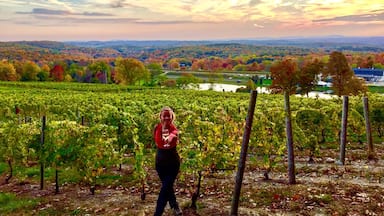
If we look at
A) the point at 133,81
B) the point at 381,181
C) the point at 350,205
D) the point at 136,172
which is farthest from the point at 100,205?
the point at 133,81

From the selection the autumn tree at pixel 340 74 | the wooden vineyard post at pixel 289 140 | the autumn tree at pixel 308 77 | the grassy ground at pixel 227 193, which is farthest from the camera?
the autumn tree at pixel 308 77

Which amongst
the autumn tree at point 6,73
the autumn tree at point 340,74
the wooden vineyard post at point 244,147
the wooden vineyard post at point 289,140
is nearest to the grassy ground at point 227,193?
the wooden vineyard post at point 289,140

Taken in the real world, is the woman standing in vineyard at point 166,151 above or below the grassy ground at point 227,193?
above

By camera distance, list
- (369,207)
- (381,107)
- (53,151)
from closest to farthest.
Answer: (369,207) < (53,151) < (381,107)

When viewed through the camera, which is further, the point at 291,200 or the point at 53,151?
the point at 53,151

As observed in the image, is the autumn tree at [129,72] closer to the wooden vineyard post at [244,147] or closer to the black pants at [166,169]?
the wooden vineyard post at [244,147]

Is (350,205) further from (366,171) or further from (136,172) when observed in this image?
(136,172)

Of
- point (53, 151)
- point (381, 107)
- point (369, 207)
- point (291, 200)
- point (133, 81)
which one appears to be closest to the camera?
point (369, 207)

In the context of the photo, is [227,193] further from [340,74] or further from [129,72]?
[129,72]

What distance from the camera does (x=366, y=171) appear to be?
37.6 feet

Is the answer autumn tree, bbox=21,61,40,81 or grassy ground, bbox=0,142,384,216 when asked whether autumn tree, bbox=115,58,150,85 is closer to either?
autumn tree, bbox=21,61,40,81

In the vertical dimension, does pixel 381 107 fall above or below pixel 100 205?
above

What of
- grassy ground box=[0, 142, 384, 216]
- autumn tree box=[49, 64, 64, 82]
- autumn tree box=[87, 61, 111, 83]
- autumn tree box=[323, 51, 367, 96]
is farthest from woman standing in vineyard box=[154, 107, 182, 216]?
autumn tree box=[87, 61, 111, 83]

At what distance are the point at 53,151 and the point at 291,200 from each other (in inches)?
271
